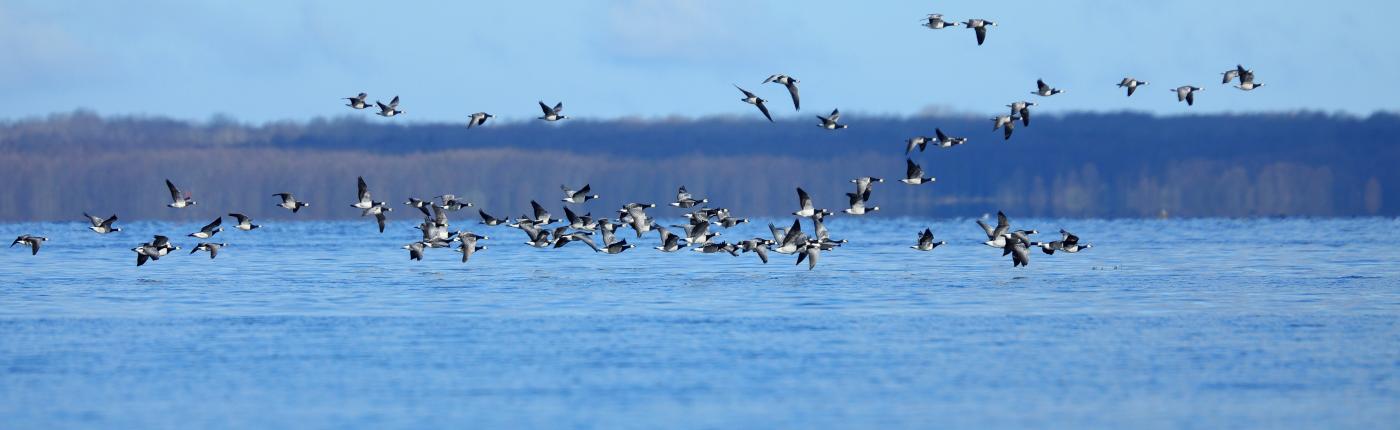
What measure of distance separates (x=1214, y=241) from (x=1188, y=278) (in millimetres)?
44326

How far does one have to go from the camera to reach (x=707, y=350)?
28.8m

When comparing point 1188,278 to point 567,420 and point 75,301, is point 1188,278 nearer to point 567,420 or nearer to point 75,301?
point 75,301

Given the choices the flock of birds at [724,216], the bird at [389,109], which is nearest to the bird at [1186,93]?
the flock of birds at [724,216]

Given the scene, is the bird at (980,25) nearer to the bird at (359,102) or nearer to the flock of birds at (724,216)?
the flock of birds at (724,216)

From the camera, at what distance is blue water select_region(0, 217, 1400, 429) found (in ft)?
72.2

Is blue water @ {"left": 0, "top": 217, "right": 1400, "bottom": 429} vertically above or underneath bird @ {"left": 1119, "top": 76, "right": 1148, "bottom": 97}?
underneath

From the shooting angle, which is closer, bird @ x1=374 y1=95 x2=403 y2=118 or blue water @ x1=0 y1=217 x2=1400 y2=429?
blue water @ x1=0 y1=217 x2=1400 y2=429

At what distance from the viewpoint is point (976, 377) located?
25.2 metres

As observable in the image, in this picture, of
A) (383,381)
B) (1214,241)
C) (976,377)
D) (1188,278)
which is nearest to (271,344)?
(383,381)

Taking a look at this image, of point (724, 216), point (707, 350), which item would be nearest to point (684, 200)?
point (724, 216)

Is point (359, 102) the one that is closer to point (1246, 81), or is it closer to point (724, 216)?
point (724, 216)

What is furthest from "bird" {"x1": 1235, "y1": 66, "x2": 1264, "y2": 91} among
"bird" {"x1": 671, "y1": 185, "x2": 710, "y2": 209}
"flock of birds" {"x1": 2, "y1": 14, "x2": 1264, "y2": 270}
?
"bird" {"x1": 671, "y1": 185, "x2": 710, "y2": 209}

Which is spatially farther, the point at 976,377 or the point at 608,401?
the point at 976,377

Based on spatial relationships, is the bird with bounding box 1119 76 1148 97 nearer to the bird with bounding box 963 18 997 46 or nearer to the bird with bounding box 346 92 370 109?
the bird with bounding box 963 18 997 46
